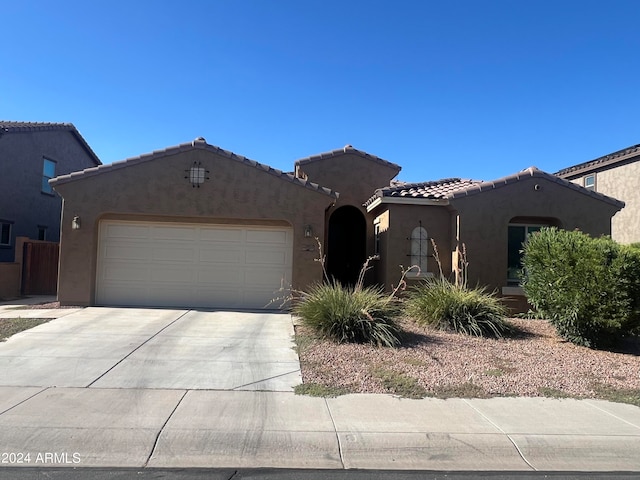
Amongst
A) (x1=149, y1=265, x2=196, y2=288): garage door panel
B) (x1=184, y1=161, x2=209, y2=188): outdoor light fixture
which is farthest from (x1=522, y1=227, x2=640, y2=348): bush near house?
(x1=149, y1=265, x2=196, y2=288): garage door panel

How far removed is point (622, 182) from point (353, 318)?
49.3 feet

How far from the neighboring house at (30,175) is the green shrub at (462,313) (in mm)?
15247

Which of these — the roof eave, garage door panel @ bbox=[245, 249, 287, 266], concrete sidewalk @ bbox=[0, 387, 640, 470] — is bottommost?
concrete sidewalk @ bbox=[0, 387, 640, 470]

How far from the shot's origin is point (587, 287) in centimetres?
885

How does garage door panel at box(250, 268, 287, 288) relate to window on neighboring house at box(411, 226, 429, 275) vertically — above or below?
Answer: below

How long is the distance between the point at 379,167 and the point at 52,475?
46.1 feet

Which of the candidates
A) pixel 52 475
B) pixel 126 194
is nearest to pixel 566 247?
pixel 52 475

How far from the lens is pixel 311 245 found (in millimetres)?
12508

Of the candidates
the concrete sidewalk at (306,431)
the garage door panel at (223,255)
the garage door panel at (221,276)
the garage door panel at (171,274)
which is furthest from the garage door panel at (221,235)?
the concrete sidewalk at (306,431)

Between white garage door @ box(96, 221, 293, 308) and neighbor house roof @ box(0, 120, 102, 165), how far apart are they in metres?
9.42

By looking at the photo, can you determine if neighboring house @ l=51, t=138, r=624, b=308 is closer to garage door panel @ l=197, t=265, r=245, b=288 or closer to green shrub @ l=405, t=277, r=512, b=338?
garage door panel @ l=197, t=265, r=245, b=288

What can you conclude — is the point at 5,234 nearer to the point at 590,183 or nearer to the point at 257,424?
the point at 257,424

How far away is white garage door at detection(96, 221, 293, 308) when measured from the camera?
41.4ft

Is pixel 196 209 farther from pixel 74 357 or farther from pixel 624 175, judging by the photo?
pixel 624 175
